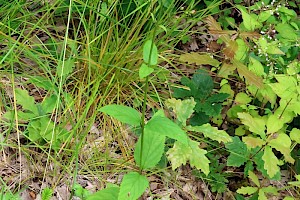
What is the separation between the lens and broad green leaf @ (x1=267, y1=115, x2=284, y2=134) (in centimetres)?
219

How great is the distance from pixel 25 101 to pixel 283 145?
1.19 meters

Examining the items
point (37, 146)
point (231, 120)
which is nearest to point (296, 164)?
point (231, 120)

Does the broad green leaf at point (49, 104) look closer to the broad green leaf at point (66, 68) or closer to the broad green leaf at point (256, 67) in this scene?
the broad green leaf at point (66, 68)

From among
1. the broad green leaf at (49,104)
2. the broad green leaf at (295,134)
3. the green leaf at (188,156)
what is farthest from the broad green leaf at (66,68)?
the broad green leaf at (295,134)

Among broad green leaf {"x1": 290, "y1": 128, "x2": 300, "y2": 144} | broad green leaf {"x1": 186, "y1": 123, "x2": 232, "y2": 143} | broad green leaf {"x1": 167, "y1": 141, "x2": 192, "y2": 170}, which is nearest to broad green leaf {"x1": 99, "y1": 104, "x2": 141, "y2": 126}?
broad green leaf {"x1": 167, "y1": 141, "x2": 192, "y2": 170}

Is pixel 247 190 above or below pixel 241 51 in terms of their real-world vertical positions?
below

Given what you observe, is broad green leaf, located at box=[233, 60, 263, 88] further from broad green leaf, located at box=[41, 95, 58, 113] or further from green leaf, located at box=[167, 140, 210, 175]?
broad green leaf, located at box=[41, 95, 58, 113]

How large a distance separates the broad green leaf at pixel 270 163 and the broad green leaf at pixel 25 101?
3.42 ft

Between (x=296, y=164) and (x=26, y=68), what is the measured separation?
1.46 meters

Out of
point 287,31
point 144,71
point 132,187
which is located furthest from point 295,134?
point 144,71

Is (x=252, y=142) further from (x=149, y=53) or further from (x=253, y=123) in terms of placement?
(x=149, y=53)

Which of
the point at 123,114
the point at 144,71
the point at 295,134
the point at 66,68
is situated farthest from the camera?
the point at 295,134

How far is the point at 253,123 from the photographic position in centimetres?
221

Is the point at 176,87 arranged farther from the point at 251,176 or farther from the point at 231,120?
the point at 251,176
